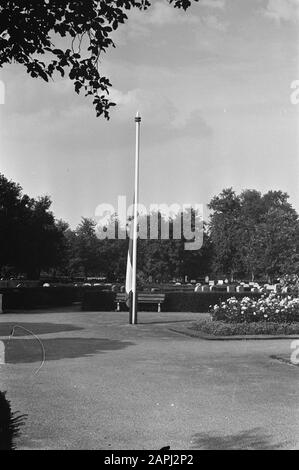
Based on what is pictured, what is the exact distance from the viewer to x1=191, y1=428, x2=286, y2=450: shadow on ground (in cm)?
578

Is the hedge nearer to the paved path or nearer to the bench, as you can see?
the bench

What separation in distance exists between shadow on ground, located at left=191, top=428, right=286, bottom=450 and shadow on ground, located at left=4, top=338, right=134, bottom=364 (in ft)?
20.1

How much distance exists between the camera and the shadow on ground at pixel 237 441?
5781 mm

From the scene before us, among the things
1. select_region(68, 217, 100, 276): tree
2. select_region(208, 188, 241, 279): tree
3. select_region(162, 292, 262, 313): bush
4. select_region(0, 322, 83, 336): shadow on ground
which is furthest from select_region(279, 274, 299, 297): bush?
select_region(208, 188, 241, 279): tree

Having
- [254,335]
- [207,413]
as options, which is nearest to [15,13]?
[207,413]

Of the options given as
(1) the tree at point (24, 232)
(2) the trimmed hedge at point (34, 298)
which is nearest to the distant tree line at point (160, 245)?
(1) the tree at point (24, 232)

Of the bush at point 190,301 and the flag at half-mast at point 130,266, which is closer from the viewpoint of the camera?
the flag at half-mast at point 130,266

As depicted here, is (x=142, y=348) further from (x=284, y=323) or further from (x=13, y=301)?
(x=13, y=301)

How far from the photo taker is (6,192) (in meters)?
39.0

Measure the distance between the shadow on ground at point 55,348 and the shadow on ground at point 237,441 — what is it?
613cm

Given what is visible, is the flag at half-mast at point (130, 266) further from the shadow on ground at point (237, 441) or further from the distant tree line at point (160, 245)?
the distant tree line at point (160, 245)

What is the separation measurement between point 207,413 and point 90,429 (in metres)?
1.56

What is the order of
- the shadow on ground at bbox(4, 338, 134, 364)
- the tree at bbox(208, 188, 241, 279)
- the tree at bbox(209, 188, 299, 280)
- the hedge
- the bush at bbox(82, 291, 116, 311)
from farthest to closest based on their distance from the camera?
the tree at bbox(208, 188, 241, 279) < the tree at bbox(209, 188, 299, 280) < the hedge < the bush at bbox(82, 291, 116, 311) < the shadow on ground at bbox(4, 338, 134, 364)

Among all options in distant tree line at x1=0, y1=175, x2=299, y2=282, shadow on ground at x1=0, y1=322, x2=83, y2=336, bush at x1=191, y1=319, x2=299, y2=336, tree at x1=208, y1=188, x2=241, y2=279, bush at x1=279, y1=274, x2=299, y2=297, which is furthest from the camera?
tree at x1=208, y1=188, x2=241, y2=279
